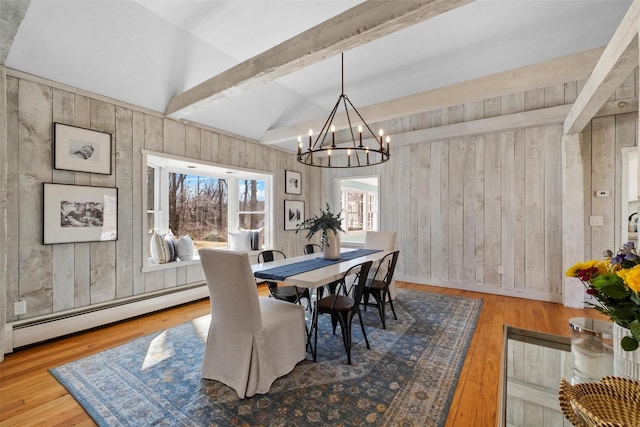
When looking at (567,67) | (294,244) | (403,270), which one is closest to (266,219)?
(294,244)

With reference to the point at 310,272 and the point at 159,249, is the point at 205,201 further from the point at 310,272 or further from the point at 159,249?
the point at 310,272

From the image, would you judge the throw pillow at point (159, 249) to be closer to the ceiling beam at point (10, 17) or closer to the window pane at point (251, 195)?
the window pane at point (251, 195)

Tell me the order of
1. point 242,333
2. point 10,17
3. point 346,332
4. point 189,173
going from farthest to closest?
point 189,173 < point 346,332 < point 242,333 < point 10,17

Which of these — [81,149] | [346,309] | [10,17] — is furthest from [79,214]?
[346,309]

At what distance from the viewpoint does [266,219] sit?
536cm

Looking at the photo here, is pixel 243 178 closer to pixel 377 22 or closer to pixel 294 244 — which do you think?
pixel 294 244

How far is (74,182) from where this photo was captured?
293cm

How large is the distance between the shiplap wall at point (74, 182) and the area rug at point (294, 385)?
35.2 inches

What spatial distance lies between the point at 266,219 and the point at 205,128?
1.94 m

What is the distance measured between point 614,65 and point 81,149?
4.66m

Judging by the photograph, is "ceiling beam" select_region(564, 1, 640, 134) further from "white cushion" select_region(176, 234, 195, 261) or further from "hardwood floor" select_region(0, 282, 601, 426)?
"white cushion" select_region(176, 234, 195, 261)

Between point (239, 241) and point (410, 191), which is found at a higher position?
point (410, 191)

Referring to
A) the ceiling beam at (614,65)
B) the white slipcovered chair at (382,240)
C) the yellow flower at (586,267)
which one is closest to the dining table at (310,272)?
the white slipcovered chair at (382,240)

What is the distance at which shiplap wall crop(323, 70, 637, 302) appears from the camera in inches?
Answer: 144
